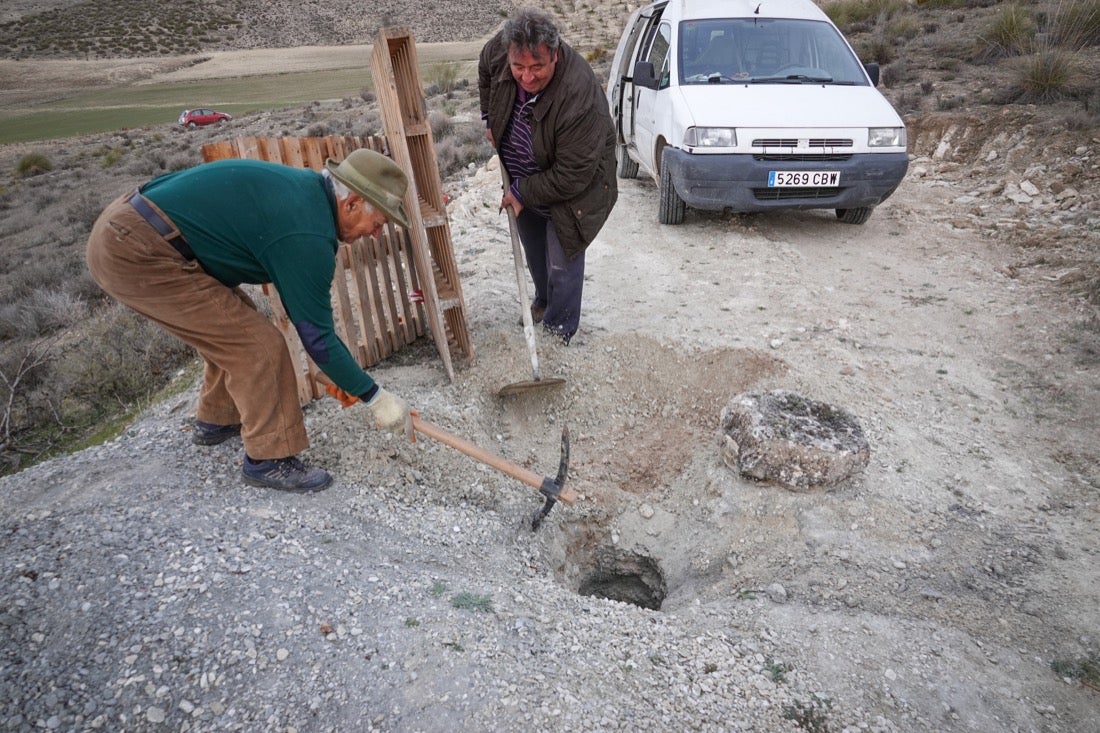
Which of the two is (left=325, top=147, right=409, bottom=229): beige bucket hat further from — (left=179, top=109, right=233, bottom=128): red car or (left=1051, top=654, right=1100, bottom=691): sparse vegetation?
(left=179, top=109, right=233, bottom=128): red car

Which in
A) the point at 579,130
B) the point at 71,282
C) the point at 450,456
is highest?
the point at 579,130

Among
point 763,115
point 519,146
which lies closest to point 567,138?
point 519,146

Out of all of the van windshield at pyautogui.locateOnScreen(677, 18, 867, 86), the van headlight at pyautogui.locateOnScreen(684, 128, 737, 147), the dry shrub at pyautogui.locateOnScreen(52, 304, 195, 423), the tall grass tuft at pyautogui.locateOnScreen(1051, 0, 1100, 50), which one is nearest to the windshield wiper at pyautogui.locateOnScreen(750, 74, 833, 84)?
the van windshield at pyautogui.locateOnScreen(677, 18, 867, 86)

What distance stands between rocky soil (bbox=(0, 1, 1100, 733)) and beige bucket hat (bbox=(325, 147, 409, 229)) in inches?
54.1

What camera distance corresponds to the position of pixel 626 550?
3.29 meters

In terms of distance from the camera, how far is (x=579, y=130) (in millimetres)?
3482

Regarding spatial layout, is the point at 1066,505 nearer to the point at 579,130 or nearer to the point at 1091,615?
the point at 1091,615

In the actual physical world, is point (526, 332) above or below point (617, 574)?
above

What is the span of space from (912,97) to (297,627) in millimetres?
11555

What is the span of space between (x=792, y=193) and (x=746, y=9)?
2.22 meters

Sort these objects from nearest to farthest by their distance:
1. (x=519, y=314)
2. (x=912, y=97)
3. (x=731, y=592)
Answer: (x=731, y=592), (x=519, y=314), (x=912, y=97)

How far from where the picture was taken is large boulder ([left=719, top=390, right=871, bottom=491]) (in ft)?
10.0

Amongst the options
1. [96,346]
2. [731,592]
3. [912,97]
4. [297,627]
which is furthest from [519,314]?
[912,97]

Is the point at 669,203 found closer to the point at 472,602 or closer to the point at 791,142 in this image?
the point at 791,142
